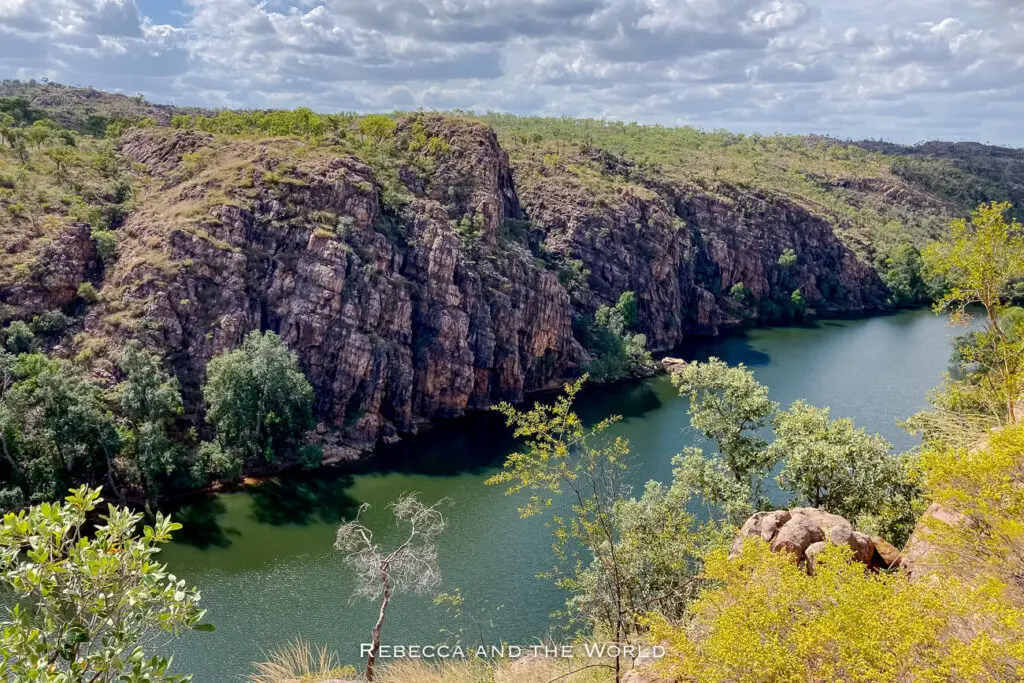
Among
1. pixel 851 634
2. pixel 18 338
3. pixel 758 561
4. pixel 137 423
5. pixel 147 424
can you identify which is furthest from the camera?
pixel 18 338

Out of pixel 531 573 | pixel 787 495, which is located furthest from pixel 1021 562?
pixel 787 495

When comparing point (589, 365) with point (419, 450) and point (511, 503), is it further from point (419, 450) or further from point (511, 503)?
point (511, 503)

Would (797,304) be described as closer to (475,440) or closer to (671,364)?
(671,364)

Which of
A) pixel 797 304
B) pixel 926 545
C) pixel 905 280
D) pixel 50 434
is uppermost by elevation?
pixel 926 545

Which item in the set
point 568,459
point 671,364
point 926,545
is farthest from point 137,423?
point 671,364

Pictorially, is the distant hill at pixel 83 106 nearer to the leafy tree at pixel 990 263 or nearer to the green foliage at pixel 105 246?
the green foliage at pixel 105 246
